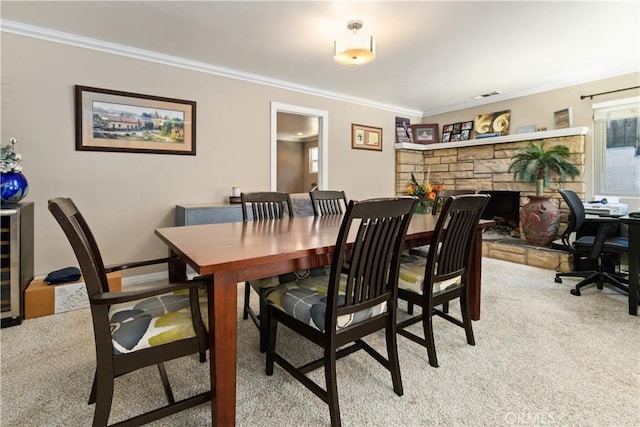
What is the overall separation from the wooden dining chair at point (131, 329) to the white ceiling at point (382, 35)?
2.07 metres

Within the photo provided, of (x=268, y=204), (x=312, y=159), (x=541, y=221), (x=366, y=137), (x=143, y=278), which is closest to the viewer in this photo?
(x=268, y=204)

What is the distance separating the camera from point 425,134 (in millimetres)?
5848

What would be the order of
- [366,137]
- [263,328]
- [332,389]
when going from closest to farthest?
[332,389]
[263,328]
[366,137]

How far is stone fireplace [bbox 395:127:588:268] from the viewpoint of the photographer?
4062 mm

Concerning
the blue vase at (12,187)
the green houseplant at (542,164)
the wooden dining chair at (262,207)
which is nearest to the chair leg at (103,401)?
the wooden dining chair at (262,207)

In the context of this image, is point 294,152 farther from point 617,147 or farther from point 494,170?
point 617,147

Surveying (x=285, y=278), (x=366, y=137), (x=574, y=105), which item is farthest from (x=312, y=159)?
(x=285, y=278)

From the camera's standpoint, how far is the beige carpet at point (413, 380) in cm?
142

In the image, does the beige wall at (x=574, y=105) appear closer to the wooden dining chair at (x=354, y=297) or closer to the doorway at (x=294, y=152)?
the doorway at (x=294, y=152)

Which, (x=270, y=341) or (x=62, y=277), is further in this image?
(x=62, y=277)

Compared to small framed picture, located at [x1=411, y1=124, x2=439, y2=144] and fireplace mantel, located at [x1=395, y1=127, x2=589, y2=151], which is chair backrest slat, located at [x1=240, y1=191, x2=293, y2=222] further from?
small framed picture, located at [x1=411, y1=124, x2=439, y2=144]

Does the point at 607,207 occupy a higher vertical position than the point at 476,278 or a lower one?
higher

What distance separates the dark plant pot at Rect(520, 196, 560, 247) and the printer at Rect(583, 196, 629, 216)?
350mm

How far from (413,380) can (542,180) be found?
3735 millimetres
